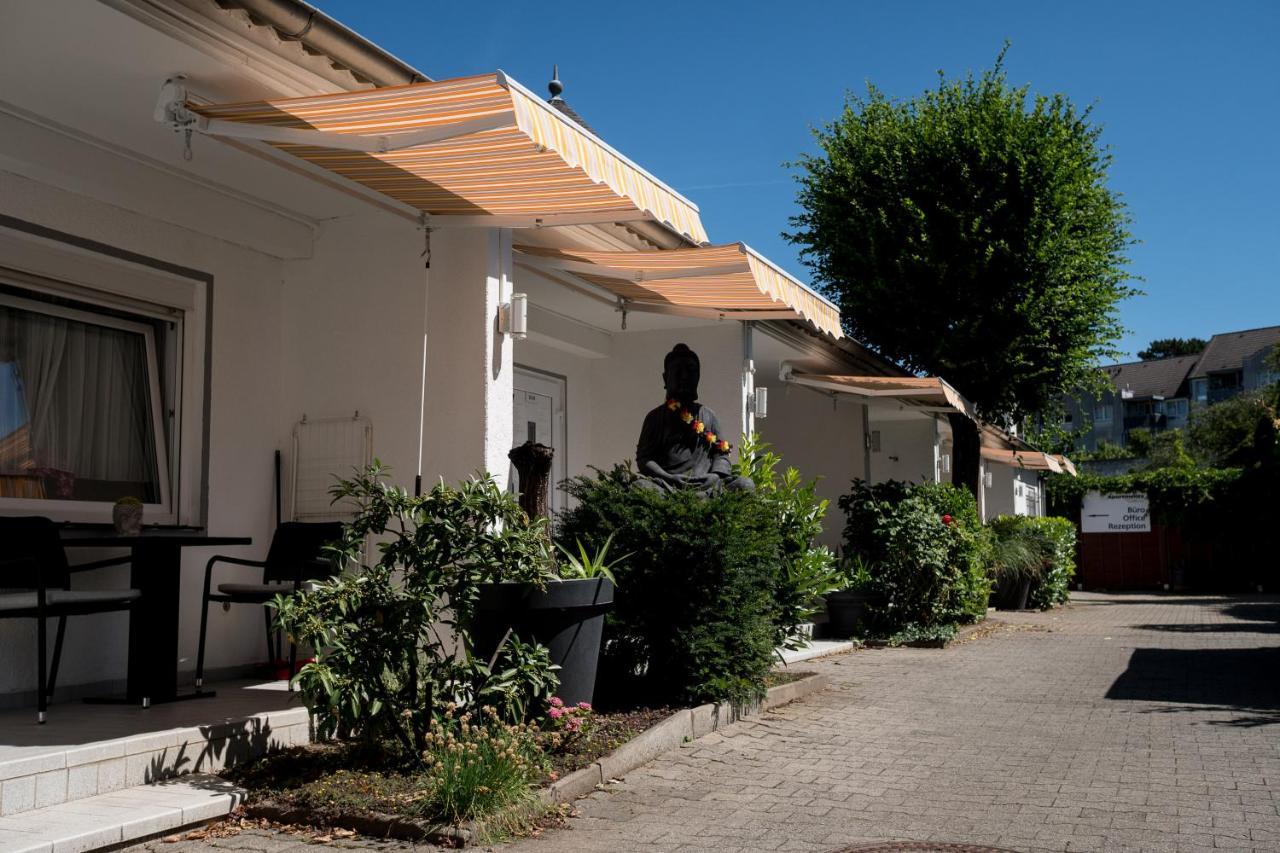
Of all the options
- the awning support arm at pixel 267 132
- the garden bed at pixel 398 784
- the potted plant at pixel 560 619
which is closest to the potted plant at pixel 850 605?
the garden bed at pixel 398 784

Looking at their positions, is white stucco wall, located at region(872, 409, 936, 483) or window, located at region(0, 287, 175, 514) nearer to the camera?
window, located at region(0, 287, 175, 514)

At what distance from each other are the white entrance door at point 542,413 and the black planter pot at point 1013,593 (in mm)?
10770

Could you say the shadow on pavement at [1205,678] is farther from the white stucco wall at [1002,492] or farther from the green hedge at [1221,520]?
the green hedge at [1221,520]

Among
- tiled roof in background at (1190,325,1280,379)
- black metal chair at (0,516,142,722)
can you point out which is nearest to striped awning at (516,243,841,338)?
black metal chair at (0,516,142,722)

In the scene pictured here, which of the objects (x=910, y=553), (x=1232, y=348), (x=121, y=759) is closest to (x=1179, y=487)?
(x=910, y=553)

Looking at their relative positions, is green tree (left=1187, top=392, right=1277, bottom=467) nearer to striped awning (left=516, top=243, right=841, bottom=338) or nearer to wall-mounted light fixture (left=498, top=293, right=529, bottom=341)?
striped awning (left=516, top=243, right=841, bottom=338)

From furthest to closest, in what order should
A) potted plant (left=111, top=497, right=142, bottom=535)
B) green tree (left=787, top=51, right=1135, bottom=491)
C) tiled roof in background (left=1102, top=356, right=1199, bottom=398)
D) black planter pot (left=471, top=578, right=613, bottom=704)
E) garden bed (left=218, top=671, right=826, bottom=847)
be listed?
tiled roof in background (left=1102, top=356, right=1199, bottom=398)
green tree (left=787, top=51, right=1135, bottom=491)
potted plant (left=111, top=497, right=142, bottom=535)
black planter pot (left=471, top=578, right=613, bottom=704)
garden bed (left=218, top=671, right=826, bottom=847)

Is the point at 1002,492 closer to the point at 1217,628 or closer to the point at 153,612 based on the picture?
the point at 1217,628

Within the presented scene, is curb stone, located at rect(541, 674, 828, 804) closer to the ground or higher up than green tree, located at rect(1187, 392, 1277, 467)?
closer to the ground

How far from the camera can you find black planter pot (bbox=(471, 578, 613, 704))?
5.78m

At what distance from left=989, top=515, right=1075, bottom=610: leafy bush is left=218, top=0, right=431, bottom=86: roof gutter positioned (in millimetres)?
14095

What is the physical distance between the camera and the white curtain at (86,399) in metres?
6.65

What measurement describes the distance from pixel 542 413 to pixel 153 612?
562 cm

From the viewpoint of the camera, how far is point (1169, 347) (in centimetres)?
10812
